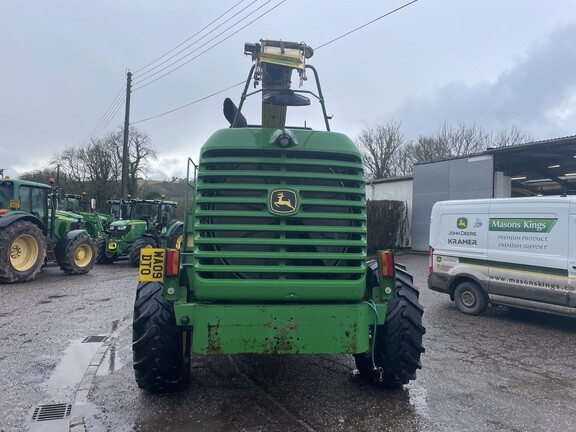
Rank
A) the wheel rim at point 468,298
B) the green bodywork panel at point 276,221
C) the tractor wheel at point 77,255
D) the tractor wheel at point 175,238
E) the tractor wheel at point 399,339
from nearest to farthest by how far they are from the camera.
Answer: the green bodywork panel at point 276,221
the tractor wheel at point 399,339
the wheel rim at point 468,298
the tractor wheel at point 77,255
the tractor wheel at point 175,238

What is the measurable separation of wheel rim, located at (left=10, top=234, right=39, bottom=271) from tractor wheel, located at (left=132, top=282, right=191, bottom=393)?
8.64 meters

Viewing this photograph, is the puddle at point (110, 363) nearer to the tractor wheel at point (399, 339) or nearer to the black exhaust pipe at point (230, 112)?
the tractor wheel at point (399, 339)

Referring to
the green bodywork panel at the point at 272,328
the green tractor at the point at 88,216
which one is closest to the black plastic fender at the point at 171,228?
the green tractor at the point at 88,216

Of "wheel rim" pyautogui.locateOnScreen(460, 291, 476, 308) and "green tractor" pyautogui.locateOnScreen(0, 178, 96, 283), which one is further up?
"green tractor" pyautogui.locateOnScreen(0, 178, 96, 283)

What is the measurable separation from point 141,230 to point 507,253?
502 inches

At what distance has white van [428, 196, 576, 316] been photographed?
738 cm

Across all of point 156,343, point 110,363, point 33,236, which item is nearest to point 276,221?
point 156,343

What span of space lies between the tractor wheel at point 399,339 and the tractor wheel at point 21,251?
9398mm

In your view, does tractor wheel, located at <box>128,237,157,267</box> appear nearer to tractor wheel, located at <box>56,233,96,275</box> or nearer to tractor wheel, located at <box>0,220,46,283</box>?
tractor wheel, located at <box>56,233,96,275</box>

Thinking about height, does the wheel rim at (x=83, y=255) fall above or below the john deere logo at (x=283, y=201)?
below

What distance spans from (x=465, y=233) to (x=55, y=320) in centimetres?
703

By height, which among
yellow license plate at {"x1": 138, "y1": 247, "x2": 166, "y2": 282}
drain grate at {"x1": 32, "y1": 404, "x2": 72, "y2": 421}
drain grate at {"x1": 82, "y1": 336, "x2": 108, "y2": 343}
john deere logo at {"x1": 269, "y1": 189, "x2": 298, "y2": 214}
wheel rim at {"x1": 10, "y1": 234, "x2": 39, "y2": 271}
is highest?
john deere logo at {"x1": 269, "y1": 189, "x2": 298, "y2": 214}

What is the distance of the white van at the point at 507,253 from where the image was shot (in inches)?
291

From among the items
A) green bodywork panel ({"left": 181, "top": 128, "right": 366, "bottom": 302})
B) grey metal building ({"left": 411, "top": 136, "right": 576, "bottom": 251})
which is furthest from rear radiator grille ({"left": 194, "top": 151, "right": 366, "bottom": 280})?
grey metal building ({"left": 411, "top": 136, "right": 576, "bottom": 251})
